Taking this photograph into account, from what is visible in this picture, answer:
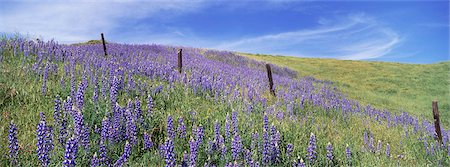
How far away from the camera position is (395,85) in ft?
98.2

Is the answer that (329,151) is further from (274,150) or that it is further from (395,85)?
(395,85)

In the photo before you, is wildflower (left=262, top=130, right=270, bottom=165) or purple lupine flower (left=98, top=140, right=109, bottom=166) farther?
wildflower (left=262, top=130, right=270, bottom=165)

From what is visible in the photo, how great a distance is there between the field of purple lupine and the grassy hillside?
36.8 ft

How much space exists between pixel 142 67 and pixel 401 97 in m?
20.9

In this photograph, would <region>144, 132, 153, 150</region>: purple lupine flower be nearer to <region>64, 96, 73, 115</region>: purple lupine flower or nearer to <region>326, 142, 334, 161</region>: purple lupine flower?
<region>64, 96, 73, 115</region>: purple lupine flower

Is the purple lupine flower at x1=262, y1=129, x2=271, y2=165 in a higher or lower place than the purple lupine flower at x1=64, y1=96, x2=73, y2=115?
lower

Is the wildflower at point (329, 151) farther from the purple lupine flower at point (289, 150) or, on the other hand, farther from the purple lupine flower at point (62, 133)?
the purple lupine flower at point (62, 133)

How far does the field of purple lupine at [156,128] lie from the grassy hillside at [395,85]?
11.2m

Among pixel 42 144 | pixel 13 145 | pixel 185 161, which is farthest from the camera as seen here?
pixel 185 161

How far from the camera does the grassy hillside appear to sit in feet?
73.9

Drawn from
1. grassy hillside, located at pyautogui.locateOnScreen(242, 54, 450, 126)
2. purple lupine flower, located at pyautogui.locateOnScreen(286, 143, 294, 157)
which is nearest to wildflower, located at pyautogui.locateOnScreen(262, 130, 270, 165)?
purple lupine flower, located at pyautogui.locateOnScreen(286, 143, 294, 157)

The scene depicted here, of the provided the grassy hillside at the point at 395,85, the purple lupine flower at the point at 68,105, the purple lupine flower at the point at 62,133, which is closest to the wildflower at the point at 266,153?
the purple lupine flower at the point at 62,133

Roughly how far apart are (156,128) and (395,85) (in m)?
28.1

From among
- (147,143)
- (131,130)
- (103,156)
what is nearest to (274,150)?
(147,143)
